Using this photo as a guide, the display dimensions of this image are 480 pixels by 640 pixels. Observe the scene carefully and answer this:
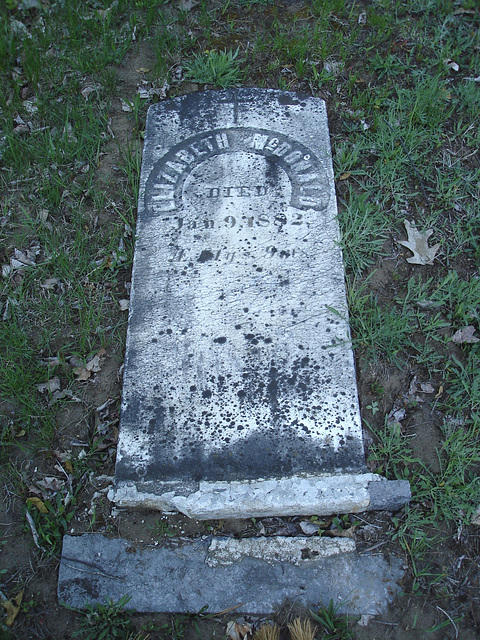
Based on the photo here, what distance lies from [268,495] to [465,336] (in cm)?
122

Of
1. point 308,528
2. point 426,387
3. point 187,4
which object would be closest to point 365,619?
point 308,528

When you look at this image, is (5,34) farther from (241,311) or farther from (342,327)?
(342,327)

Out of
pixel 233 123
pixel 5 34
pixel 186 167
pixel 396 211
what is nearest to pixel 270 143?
pixel 233 123

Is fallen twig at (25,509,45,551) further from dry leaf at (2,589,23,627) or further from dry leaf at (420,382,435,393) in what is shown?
dry leaf at (420,382,435,393)

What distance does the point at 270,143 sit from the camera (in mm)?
2758

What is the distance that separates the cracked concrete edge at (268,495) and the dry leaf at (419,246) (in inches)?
47.2

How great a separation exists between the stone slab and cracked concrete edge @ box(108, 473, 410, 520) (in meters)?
0.14

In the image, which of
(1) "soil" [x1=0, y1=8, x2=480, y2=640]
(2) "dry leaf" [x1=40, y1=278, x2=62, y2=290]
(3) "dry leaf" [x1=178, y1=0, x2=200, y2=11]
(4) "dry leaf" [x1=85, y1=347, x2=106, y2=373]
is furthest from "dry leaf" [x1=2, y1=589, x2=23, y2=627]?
(3) "dry leaf" [x1=178, y1=0, x2=200, y2=11]

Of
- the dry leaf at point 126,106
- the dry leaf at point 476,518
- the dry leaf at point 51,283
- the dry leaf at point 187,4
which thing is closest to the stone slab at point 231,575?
the dry leaf at point 476,518

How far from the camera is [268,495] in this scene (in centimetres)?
200

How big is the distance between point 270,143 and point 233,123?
0.25 metres

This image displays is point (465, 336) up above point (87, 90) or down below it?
below

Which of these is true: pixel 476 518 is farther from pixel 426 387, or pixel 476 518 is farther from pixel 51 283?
pixel 51 283

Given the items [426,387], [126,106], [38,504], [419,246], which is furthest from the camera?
[126,106]
